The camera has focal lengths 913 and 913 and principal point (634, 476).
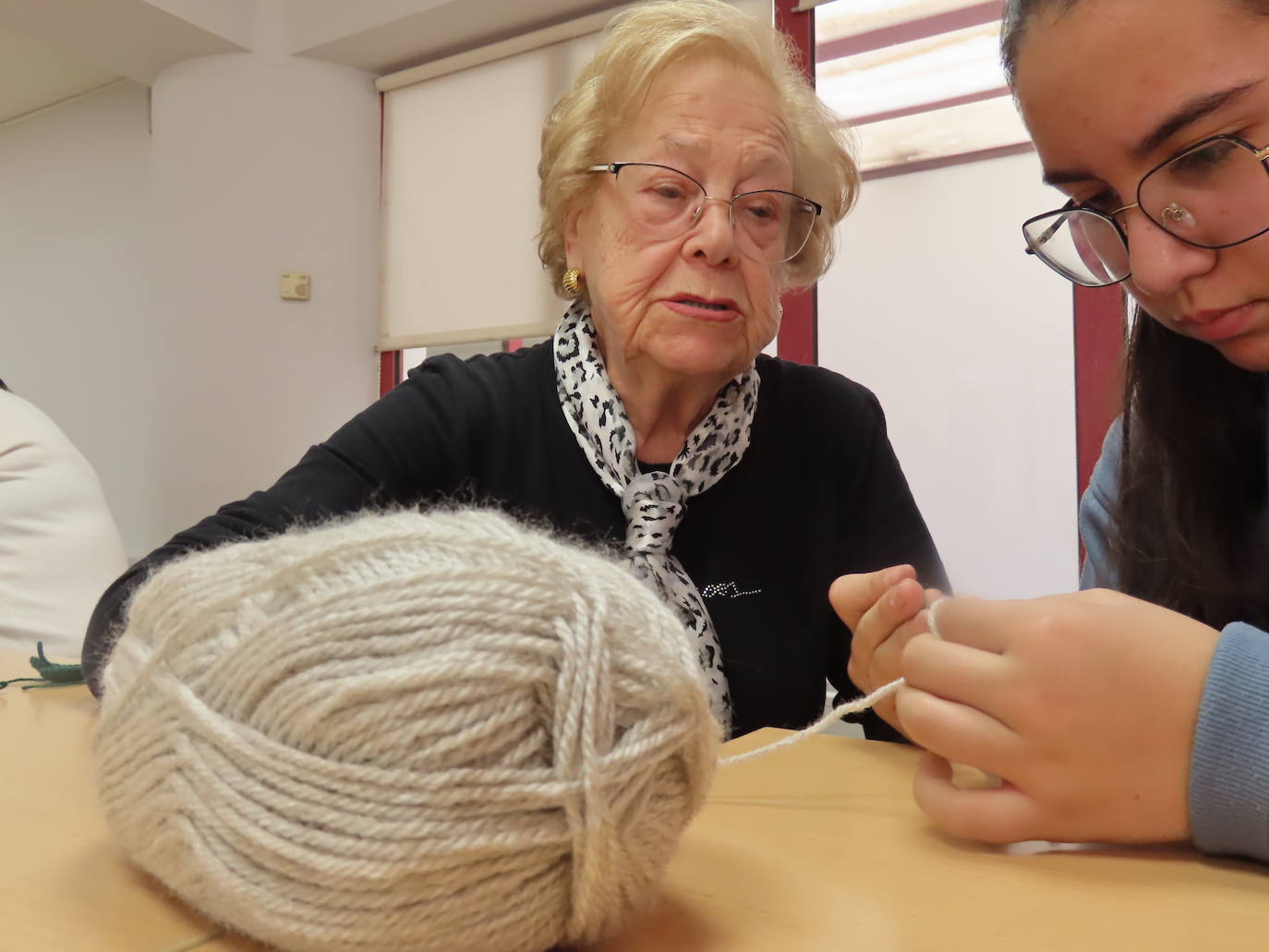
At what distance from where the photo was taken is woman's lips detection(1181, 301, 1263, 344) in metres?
0.71

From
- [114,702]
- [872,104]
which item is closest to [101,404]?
[872,104]

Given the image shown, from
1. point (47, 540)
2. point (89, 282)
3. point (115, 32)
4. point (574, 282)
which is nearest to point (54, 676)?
point (47, 540)

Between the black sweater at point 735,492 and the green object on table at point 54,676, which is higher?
the black sweater at point 735,492

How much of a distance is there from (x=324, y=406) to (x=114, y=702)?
3.10 m

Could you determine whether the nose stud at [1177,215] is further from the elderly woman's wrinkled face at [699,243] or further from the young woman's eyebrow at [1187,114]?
the elderly woman's wrinkled face at [699,243]

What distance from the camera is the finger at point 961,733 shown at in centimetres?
53

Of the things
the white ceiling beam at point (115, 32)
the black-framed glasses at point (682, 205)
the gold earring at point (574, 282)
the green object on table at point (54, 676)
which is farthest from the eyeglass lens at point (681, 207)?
the white ceiling beam at point (115, 32)

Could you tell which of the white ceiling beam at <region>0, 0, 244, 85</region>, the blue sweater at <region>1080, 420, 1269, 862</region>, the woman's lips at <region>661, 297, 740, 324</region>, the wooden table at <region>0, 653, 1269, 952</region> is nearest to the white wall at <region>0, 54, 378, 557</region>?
the white ceiling beam at <region>0, 0, 244, 85</region>

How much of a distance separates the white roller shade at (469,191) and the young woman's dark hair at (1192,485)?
7.77 feet

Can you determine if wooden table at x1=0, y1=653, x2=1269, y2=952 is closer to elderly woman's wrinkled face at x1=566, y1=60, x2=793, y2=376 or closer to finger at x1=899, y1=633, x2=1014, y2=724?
finger at x1=899, y1=633, x2=1014, y2=724

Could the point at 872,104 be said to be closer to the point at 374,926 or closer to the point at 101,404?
the point at 374,926

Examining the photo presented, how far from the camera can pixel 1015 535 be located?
2.48 metres

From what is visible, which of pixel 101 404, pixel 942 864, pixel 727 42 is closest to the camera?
pixel 942 864

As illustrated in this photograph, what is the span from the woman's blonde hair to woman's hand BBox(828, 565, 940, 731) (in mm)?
689
